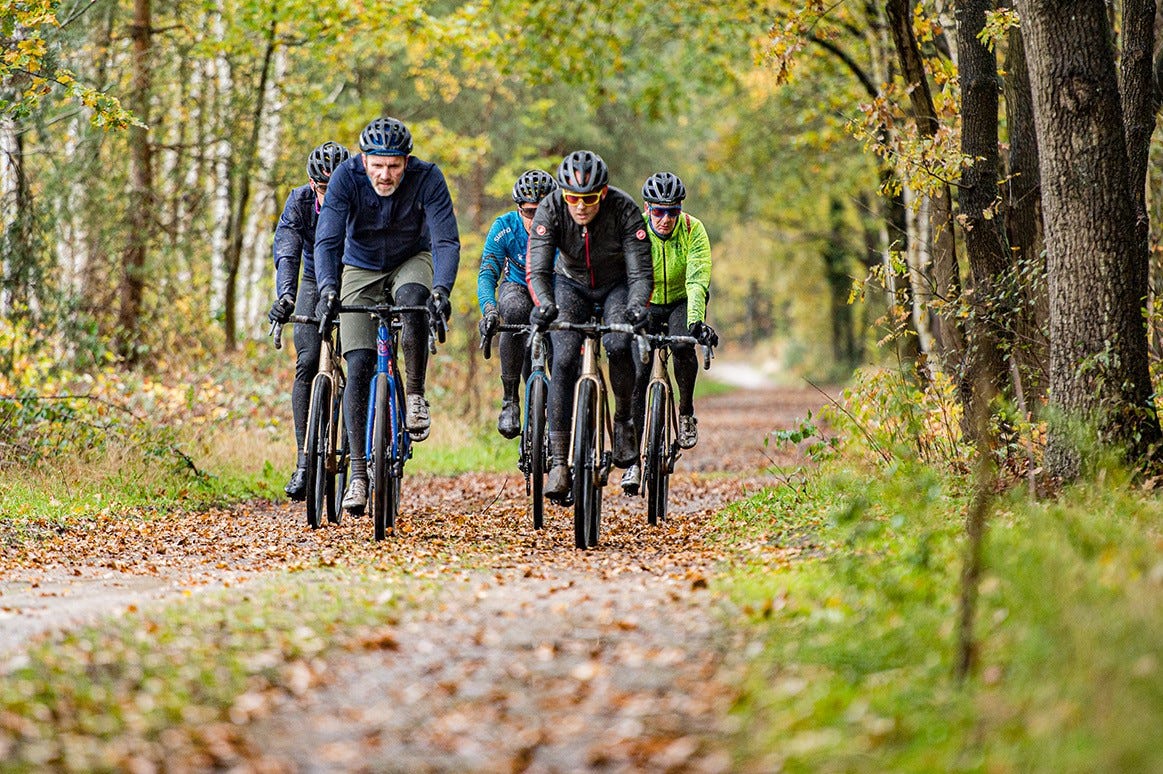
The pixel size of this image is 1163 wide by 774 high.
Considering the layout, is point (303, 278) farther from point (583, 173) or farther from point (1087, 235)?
point (1087, 235)

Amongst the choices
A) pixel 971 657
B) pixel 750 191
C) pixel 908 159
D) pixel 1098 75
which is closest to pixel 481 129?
pixel 750 191

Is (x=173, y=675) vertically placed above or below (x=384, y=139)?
below

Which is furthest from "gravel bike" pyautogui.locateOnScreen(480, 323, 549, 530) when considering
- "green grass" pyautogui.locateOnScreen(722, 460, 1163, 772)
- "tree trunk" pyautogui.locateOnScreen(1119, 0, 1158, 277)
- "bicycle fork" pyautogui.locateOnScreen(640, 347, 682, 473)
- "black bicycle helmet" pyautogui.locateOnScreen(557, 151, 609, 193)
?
"tree trunk" pyautogui.locateOnScreen(1119, 0, 1158, 277)

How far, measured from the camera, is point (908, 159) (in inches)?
392

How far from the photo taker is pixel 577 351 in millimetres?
8805

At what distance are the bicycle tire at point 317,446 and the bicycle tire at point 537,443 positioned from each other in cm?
134

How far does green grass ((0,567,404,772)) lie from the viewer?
3971mm

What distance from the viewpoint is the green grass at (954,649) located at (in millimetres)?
3389

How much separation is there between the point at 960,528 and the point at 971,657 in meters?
2.40

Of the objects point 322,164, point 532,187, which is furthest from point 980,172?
point 322,164

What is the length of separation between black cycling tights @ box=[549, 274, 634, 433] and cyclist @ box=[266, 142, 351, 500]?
71.0 inches

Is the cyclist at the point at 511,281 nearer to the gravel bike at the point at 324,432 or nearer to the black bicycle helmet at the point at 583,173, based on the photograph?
the gravel bike at the point at 324,432

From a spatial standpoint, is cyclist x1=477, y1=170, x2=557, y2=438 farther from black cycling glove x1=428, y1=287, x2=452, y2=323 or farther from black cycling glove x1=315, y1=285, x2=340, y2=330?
black cycling glove x1=315, y1=285, x2=340, y2=330

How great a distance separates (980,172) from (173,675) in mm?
7198
